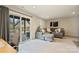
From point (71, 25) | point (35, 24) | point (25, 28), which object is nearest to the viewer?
point (71, 25)

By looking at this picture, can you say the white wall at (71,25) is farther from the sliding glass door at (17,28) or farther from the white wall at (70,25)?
the sliding glass door at (17,28)

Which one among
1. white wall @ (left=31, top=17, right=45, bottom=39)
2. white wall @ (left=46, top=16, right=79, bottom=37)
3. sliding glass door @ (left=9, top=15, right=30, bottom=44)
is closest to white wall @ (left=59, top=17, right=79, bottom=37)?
white wall @ (left=46, top=16, right=79, bottom=37)

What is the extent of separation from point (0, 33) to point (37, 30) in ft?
3.74

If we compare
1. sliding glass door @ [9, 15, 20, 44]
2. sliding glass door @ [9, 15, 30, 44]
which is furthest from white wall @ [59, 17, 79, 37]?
sliding glass door @ [9, 15, 20, 44]

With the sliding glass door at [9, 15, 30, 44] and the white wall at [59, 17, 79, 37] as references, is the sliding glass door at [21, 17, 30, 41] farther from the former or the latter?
the white wall at [59, 17, 79, 37]

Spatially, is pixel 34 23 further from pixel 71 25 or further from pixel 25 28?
pixel 71 25

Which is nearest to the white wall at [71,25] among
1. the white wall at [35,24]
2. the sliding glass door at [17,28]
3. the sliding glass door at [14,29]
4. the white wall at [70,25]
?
the white wall at [70,25]

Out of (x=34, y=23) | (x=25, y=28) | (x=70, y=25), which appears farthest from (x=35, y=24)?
(x=70, y=25)

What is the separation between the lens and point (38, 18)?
328cm

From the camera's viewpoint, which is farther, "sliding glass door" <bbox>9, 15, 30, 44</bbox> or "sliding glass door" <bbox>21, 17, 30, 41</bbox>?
"sliding glass door" <bbox>21, 17, 30, 41</bbox>

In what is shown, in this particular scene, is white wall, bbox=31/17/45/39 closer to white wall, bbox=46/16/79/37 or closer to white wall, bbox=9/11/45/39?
white wall, bbox=9/11/45/39

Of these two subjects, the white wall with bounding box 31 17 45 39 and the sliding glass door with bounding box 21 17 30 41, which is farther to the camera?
the sliding glass door with bounding box 21 17 30 41
